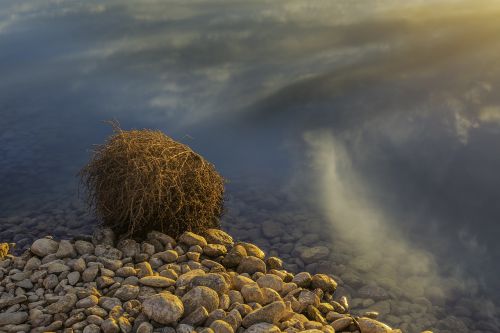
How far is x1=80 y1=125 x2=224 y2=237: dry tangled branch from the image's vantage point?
366 inches

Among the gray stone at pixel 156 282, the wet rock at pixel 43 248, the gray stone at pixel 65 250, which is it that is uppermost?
the gray stone at pixel 156 282

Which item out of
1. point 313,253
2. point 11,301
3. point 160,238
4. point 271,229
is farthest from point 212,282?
point 271,229

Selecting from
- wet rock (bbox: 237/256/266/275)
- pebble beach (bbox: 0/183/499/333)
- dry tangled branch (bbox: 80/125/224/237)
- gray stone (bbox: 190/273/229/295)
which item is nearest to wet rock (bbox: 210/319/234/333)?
pebble beach (bbox: 0/183/499/333)

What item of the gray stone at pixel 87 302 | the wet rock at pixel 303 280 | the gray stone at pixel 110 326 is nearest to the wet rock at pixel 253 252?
the wet rock at pixel 303 280

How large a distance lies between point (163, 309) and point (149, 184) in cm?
269

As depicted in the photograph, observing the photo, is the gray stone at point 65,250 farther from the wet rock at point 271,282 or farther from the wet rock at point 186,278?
the wet rock at point 271,282

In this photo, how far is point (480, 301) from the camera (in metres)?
10.3

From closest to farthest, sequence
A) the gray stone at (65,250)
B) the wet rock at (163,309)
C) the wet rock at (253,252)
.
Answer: the wet rock at (163,309) → the gray stone at (65,250) → the wet rock at (253,252)

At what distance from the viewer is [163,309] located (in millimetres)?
7105

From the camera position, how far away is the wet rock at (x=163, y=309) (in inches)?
279

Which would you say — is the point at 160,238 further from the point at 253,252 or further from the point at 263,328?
the point at 263,328

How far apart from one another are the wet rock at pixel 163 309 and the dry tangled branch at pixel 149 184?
2279 mm

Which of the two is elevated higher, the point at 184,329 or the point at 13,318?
the point at 184,329

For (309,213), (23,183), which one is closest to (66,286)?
(309,213)
